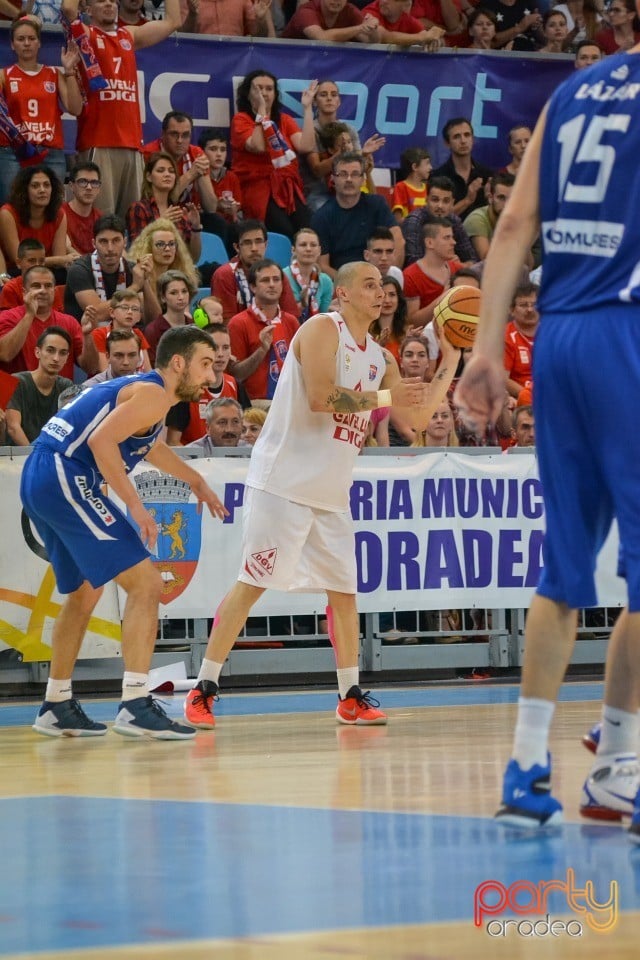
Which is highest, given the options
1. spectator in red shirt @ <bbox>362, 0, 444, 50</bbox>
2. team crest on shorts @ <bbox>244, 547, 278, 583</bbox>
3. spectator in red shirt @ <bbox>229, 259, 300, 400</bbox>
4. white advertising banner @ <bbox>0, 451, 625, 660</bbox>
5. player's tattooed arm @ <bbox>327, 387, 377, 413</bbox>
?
spectator in red shirt @ <bbox>362, 0, 444, 50</bbox>

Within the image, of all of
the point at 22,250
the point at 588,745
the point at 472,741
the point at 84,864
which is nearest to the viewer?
the point at 84,864

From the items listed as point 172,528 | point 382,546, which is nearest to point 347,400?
point 172,528

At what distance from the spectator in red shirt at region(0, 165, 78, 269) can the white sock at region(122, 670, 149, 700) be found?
21.7 feet

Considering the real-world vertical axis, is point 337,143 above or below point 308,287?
above

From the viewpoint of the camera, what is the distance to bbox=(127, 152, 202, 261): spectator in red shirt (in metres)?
14.6

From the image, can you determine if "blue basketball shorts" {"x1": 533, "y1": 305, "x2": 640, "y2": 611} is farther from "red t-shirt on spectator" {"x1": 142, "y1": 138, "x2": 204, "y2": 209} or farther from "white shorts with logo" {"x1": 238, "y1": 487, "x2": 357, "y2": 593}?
"red t-shirt on spectator" {"x1": 142, "y1": 138, "x2": 204, "y2": 209}

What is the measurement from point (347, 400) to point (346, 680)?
5.25ft

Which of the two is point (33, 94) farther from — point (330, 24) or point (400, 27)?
point (400, 27)

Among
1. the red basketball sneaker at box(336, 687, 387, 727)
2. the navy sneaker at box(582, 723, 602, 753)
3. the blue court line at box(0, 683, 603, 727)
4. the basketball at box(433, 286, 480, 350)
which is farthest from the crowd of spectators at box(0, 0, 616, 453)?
the navy sneaker at box(582, 723, 602, 753)

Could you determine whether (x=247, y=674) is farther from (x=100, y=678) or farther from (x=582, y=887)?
(x=582, y=887)

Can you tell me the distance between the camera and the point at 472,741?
724 cm

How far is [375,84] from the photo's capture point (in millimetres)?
17875

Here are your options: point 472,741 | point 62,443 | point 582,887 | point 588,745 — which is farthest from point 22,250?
point 582,887

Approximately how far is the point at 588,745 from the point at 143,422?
3614mm
